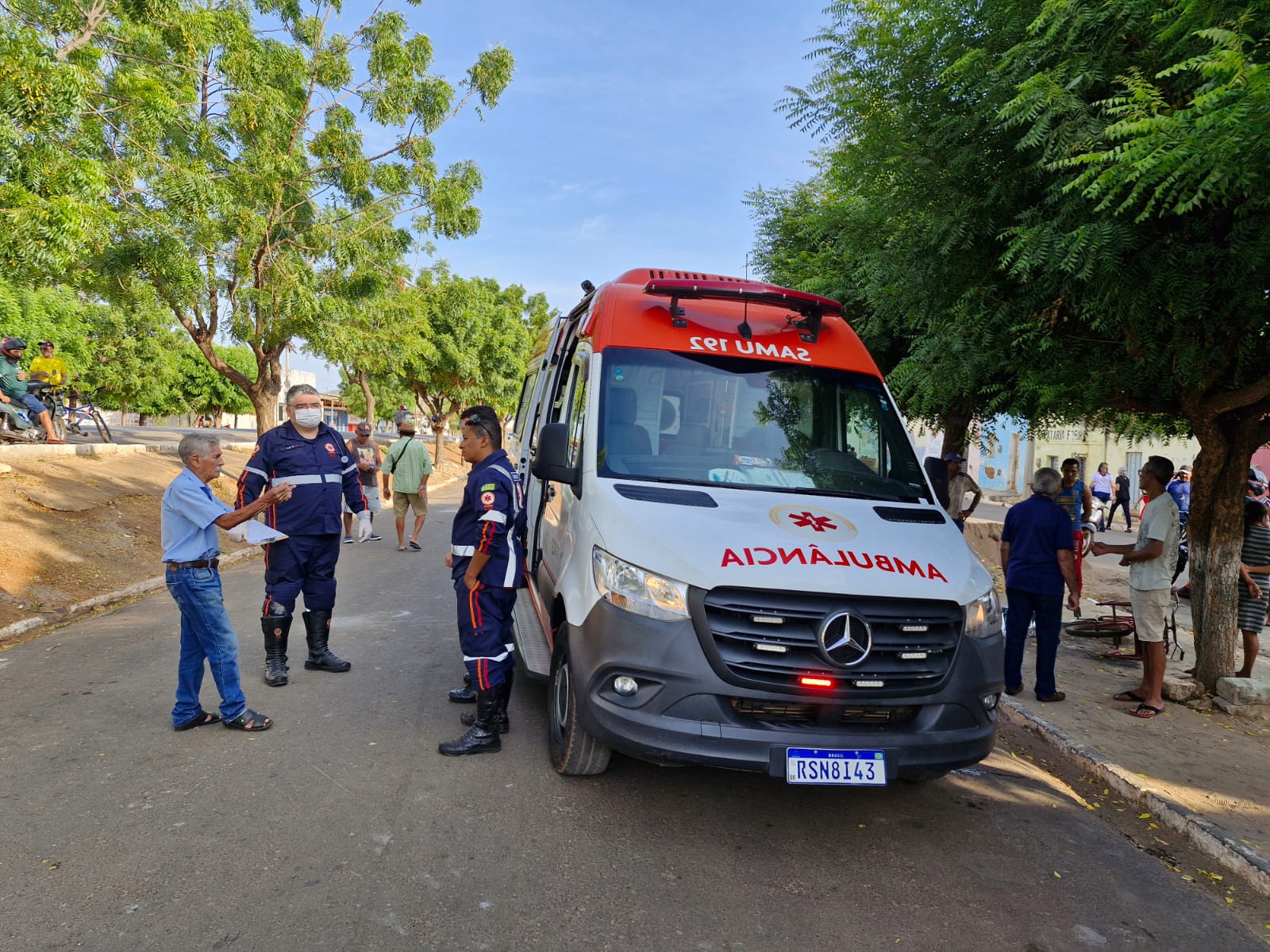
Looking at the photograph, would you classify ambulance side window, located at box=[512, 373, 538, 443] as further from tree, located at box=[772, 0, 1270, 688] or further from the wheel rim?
the wheel rim

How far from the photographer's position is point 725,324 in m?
5.06

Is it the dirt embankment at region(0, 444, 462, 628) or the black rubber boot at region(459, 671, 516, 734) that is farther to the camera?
the dirt embankment at region(0, 444, 462, 628)

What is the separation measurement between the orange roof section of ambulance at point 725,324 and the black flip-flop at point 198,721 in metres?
3.08

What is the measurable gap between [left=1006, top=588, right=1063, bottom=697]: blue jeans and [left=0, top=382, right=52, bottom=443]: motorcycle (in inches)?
565

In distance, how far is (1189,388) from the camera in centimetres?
601

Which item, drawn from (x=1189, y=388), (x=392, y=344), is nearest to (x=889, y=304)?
(x=1189, y=388)

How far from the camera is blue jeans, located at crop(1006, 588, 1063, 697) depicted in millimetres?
6203

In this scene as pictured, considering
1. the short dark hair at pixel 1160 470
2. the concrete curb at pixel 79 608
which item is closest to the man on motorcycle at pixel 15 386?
the concrete curb at pixel 79 608

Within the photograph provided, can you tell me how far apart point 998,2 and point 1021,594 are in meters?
4.07

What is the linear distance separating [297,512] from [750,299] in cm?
328

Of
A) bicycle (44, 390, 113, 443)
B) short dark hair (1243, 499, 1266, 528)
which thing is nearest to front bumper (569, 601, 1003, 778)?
short dark hair (1243, 499, 1266, 528)

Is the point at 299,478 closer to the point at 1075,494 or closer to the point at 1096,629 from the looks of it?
the point at 1096,629

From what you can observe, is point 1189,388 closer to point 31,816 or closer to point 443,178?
point 31,816

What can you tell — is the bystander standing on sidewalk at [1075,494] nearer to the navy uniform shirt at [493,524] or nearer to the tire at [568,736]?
the tire at [568,736]
